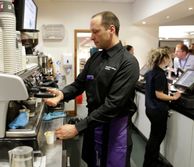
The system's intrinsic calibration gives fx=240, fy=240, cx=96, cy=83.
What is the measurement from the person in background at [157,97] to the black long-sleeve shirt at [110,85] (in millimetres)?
1067

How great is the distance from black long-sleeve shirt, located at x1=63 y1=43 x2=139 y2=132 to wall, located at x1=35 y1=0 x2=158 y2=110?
165 inches

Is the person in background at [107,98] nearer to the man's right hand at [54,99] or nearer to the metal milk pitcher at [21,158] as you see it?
the man's right hand at [54,99]

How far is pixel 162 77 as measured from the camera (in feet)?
8.85

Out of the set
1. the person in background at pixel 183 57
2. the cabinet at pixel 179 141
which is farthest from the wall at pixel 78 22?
the cabinet at pixel 179 141

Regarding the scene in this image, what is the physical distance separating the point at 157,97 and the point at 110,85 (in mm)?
1279

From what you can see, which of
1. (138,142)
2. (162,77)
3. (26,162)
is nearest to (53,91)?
(26,162)

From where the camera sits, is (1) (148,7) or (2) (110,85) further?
(1) (148,7)

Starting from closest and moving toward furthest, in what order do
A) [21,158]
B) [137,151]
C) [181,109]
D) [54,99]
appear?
[21,158], [54,99], [181,109], [137,151]

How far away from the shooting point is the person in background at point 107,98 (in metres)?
1.55

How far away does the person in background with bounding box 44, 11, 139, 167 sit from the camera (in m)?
1.55

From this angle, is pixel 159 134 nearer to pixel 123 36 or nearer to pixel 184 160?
pixel 184 160

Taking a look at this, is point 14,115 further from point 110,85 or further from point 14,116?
point 110,85

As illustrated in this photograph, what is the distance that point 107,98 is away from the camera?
1576mm

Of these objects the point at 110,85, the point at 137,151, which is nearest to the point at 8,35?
the point at 110,85
